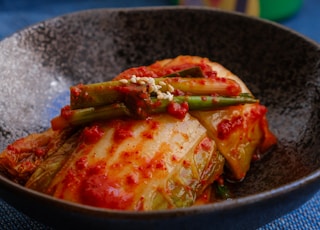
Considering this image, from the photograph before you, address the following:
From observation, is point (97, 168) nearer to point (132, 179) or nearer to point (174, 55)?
point (132, 179)

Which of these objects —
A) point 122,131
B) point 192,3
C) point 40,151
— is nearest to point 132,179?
point 122,131

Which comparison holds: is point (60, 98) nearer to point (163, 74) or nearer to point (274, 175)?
point (163, 74)

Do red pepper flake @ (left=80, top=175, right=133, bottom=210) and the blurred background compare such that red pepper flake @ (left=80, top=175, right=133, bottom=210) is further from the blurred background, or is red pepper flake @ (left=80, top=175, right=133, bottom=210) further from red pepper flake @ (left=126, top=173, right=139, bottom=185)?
the blurred background

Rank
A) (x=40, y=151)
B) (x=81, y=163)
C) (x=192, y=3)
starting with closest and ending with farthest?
(x=81, y=163) → (x=40, y=151) → (x=192, y=3)

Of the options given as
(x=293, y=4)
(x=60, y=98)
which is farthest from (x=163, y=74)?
(x=293, y=4)

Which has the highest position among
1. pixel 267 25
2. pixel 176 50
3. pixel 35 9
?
pixel 267 25

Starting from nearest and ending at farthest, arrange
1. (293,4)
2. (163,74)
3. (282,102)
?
1. (163,74)
2. (282,102)
3. (293,4)
